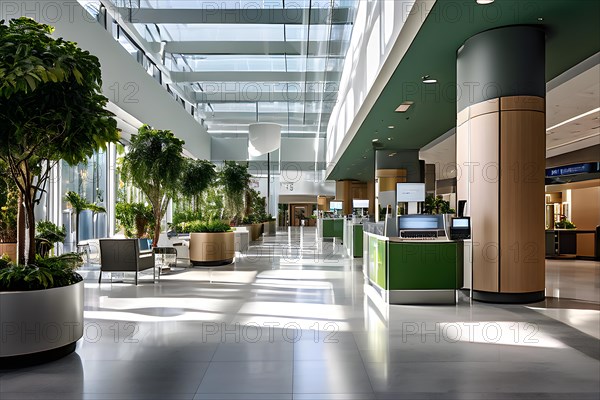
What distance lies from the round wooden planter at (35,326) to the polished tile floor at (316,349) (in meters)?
0.17

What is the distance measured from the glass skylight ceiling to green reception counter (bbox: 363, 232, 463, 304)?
7.32 meters

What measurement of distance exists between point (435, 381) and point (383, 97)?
8.20 m

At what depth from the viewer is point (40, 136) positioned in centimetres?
509

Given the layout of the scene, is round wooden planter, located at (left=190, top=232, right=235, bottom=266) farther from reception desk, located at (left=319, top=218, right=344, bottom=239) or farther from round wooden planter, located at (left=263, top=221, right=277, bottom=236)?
round wooden planter, located at (left=263, top=221, right=277, bottom=236)

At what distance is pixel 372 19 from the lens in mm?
11023

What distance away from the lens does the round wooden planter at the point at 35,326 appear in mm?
4566

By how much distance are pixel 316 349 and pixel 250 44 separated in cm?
1294

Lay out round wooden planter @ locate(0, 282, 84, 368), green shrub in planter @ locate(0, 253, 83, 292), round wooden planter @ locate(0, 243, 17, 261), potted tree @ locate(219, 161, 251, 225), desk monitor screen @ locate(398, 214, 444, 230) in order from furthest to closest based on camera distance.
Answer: potted tree @ locate(219, 161, 251, 225), round wooden planter @ locate(0, 243, 17, 261), desk monitor screen @ locate(398, 214, 444, 230), green shrub in planter @ locate(0, 253, 83, 292), round wooden planter @ locate(0, 282, 84, 368)

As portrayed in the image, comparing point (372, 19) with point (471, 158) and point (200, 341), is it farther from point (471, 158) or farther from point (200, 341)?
point (200, 341)

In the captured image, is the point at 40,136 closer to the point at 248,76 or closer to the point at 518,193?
the point at 518,193

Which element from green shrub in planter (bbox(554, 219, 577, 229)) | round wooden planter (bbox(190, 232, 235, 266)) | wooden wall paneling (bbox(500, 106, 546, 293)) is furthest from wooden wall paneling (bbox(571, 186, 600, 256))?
round wooden planter (bbox(190, 232, 235, 266))

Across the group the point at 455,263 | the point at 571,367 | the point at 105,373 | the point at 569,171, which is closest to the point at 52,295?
the point at 105,373

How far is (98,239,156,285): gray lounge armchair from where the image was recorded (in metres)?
9.92

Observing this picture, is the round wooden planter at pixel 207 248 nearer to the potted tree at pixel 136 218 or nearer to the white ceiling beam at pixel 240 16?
the potted tree at pixel 136 218
